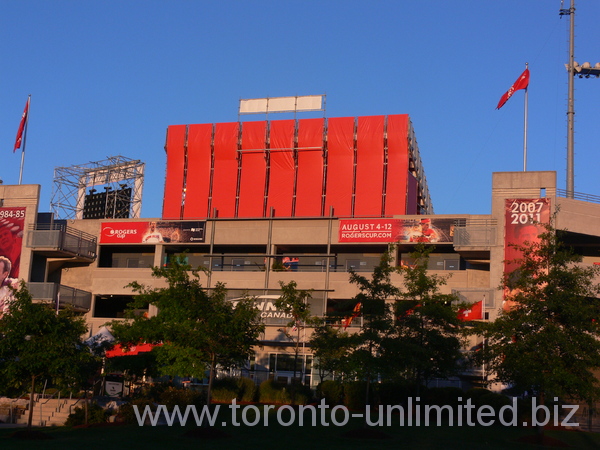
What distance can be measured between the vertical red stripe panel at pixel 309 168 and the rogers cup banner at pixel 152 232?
737cm

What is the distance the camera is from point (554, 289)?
2672 cm

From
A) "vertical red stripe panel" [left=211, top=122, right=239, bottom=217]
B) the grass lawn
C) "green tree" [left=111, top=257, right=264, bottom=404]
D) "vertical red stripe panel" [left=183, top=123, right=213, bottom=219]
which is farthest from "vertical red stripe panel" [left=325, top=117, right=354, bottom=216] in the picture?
the grass lawn

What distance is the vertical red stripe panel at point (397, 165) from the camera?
52.3m

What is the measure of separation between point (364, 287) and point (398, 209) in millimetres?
24238

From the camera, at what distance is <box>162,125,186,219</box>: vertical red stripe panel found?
5612 cm

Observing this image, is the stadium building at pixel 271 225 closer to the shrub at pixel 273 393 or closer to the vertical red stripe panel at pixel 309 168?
the vertical red stripe panel at pixel 309 168

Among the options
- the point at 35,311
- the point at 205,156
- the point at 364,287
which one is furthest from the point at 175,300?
the point at 205,156

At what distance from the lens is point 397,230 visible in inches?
1955

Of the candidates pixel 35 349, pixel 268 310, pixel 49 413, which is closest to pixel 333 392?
pixel 268 310

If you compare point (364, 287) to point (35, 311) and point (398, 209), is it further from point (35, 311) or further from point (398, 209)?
point (398, 209)

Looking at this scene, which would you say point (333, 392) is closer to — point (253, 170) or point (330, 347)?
point (330, 347)

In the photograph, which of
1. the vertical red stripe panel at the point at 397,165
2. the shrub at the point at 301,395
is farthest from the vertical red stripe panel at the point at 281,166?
the shrub at the point at 301,395

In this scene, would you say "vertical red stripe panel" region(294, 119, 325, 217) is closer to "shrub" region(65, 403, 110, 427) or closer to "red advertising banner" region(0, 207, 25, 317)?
"red advertising banner" region(0, 207, 25, 317)

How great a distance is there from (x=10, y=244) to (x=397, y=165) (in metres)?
28.2
